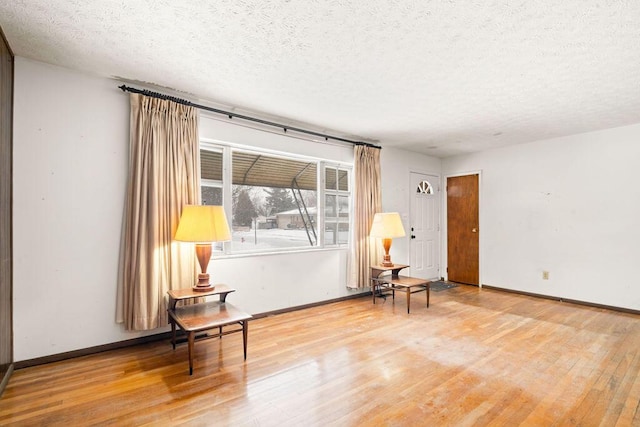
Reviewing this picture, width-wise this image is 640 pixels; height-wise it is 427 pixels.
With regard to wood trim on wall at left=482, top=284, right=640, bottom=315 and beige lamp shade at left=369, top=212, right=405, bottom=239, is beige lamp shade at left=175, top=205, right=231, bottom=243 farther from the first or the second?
wood trim on wall at left=482, top=284, right=640, bottom=315

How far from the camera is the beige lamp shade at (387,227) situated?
4.38 meters

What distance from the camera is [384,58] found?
246 cm

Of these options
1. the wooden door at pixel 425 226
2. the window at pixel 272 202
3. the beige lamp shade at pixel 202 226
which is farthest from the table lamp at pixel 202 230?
the wooden door at pixel 425 226

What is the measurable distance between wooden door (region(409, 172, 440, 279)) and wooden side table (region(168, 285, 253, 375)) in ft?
12.4

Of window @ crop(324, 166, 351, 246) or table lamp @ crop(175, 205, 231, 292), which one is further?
window @ crop(324, 166, 351, 246)

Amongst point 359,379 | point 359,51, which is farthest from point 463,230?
point 359,51

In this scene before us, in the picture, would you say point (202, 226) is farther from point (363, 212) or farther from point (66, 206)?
point (363, 212)

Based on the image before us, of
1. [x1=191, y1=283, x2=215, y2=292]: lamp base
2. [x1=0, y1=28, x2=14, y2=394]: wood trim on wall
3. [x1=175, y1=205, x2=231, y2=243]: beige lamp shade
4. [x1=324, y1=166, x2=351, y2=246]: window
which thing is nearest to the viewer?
[x1=0, y1=28, x2=14, y2=394]: wood trim on wall

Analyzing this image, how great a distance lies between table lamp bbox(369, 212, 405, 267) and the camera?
439cm

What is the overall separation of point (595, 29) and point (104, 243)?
4134mm

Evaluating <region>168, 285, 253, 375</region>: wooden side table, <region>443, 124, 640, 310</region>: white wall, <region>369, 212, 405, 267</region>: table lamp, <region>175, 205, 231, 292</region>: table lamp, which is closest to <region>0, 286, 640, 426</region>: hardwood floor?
<region>168, 285, 253, 375</region>: wooden side table

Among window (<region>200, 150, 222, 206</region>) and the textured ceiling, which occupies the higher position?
the textured ceiling

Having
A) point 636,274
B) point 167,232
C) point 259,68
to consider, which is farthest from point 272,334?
point 636,274

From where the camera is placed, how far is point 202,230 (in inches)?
109
